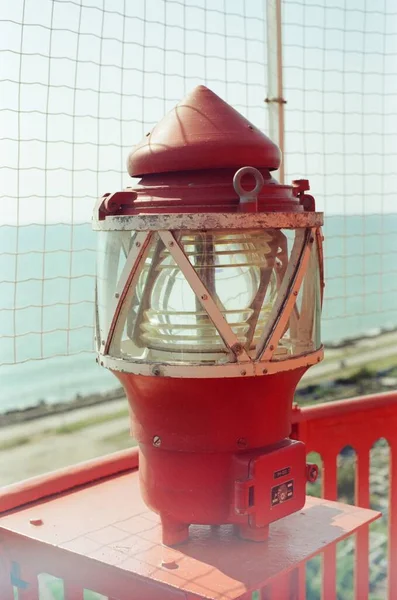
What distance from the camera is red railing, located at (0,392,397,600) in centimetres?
223

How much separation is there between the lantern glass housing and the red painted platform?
45cm

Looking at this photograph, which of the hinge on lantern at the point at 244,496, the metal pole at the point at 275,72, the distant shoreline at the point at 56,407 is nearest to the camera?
the hinge on lantern at the point at 244,496

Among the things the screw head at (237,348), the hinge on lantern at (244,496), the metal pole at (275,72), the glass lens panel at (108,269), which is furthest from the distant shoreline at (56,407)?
the screw head at (237,348)

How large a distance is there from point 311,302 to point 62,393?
82.8 ft

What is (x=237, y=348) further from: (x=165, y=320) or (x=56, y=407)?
(x=56, y=407)

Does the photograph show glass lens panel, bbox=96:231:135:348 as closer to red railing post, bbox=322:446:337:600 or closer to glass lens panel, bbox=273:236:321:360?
glass lens panel, bbox=273:236:321:360

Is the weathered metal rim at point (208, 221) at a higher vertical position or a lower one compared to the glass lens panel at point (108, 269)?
higher

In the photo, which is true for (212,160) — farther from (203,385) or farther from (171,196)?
(203,385)

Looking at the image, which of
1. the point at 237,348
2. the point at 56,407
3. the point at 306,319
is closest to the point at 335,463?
the point at 306,319

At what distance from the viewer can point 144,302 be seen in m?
1.89

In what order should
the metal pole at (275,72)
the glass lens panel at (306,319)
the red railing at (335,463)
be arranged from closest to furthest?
the glass lens panel at (306,319), the red railing at (335,463), the metal pole at (275,72)

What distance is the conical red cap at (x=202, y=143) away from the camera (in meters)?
1.82

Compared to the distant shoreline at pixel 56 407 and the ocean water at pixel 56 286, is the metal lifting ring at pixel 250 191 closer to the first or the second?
the ocean water at pixel 56 286

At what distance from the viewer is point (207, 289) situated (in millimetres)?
1781
